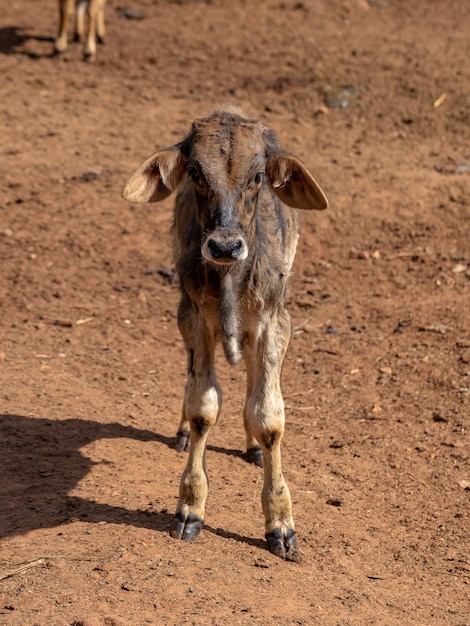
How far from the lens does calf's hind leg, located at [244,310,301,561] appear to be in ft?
23.0

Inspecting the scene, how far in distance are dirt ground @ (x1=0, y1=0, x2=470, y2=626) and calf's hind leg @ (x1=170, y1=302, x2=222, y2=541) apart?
165 mm

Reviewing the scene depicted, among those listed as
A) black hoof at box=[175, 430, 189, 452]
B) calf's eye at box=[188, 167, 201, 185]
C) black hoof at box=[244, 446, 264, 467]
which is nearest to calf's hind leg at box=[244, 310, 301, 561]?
calf's eye at box=[188, 167, 201, 185]

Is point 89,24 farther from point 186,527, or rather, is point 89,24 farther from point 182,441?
point 186,527

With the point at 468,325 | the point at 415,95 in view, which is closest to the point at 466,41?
the point at 415,95

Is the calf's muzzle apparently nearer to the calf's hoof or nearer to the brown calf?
the calf's hoof

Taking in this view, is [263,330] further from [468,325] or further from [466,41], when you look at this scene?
[466,41]

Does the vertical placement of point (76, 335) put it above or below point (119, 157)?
below

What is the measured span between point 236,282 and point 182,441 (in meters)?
2.30

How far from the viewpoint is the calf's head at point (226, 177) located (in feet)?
20.6

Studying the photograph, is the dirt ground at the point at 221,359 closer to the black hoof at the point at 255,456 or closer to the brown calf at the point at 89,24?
the black hoof at the point at 255,456

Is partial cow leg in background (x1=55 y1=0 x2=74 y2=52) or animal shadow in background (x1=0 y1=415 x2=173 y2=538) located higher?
partial cow leg in background (x1=55 y1=0 x2=74 y2=52)

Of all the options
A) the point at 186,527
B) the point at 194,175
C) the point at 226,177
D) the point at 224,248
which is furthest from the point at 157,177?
the point at 186,527

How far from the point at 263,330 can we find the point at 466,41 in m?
11.8

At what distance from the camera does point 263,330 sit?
704 cm
